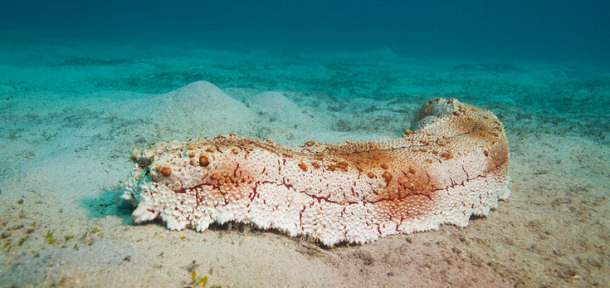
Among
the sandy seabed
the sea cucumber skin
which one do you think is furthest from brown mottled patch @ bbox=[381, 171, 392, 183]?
the sandy seabed

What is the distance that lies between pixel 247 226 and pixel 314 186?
646 millimetres

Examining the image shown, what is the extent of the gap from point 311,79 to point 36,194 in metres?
11.4

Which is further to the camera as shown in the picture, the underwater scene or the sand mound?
the sand mound

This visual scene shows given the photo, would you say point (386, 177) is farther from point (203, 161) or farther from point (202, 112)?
point (202, 112)

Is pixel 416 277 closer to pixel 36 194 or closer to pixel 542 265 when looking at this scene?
pixel 542 265

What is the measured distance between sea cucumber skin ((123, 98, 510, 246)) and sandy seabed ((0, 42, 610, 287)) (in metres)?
0.13

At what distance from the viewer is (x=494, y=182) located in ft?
9.68

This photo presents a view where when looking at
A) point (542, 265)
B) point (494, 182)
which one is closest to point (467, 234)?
point (542, 265)

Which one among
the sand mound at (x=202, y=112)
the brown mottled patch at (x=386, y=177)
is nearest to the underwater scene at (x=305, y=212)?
the brown mottled patch at (x=386, y=177)

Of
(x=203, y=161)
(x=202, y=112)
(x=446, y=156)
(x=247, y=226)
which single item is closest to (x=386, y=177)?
(x=446, y=156)

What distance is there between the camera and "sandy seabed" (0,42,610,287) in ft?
5.63

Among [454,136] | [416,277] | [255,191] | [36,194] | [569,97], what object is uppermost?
[569,97]

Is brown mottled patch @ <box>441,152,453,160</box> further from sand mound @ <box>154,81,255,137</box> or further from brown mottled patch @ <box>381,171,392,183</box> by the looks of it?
sand mound @ <box>154,81,255,137</box>

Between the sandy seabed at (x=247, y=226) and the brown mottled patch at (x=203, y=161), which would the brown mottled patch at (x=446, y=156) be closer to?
the sandy seabed at (x=247, y=226)
